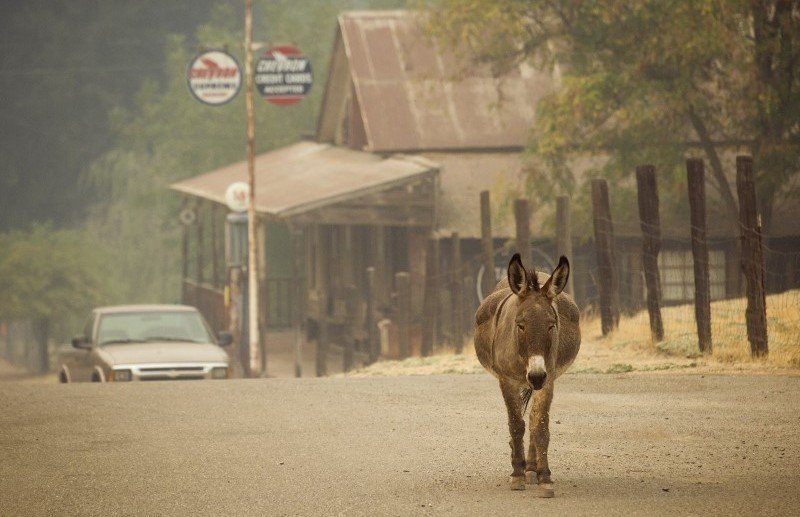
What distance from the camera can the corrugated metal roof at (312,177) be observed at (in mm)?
29656

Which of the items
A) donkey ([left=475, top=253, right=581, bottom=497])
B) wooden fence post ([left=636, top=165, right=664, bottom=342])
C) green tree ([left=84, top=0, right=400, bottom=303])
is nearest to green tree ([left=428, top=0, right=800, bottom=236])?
wooden fence post ([left=636, top=165, right=664, bottom=342])

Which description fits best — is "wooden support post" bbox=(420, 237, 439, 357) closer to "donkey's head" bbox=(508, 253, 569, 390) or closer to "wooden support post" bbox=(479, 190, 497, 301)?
"wooden support post" bbox=(479, 190, 497, 301)

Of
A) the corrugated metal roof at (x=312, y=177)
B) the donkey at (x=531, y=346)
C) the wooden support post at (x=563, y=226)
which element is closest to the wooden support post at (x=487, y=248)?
the wooden support post at (x=563, y=226)

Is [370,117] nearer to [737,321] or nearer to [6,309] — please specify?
[737,321]

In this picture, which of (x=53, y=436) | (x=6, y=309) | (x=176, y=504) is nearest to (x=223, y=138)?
(x=6, y=309)

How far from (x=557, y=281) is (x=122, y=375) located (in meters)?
10.9

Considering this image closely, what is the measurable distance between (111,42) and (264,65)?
45.3 m

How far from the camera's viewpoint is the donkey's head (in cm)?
858

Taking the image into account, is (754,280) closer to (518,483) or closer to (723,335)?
(723,335)

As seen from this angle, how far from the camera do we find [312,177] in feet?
109

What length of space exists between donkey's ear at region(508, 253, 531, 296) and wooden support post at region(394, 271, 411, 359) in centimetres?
1702

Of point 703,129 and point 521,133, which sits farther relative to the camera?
point 521,133

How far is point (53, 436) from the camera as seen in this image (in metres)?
12.6

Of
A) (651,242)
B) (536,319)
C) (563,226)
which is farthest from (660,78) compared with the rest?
(536,319)
